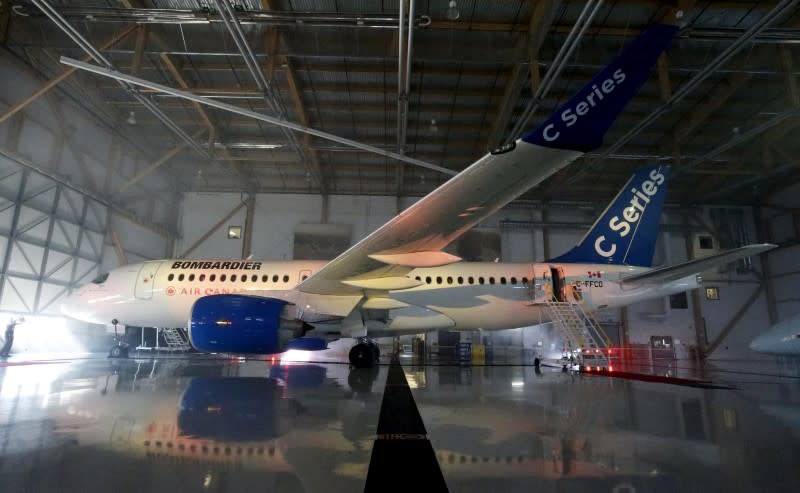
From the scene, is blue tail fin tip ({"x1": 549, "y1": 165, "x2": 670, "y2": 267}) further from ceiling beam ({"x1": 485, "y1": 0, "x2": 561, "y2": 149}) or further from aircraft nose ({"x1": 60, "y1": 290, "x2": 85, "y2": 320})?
aircraft nose ({"x1": 60, "y1": 290, "x2": 85, "y2": 320})

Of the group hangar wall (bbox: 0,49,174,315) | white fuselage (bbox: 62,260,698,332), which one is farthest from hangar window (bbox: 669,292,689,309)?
hangar wall (bbox: 0,49,174,315)

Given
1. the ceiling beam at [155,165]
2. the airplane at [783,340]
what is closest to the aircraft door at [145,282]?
the ceiling beam at [155,165]

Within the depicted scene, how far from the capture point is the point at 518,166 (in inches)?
170

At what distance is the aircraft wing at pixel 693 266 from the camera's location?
615 centimetres

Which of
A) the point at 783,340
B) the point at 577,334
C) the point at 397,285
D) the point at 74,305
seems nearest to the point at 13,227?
the point at 74,305

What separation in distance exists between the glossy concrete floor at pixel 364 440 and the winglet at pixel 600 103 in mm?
2922

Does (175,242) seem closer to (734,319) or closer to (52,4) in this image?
(52,4)

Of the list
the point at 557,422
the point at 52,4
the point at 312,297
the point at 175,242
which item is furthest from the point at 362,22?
the point at 175,242

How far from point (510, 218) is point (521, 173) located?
59.8 feet

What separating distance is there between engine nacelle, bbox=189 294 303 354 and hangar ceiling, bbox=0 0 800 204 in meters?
6.87

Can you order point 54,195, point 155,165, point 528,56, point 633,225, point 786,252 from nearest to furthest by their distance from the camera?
point 633,225 < point 528,56 < point 54,195 < point 155,165 < point 786,252

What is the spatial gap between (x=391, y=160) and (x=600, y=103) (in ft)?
48.1

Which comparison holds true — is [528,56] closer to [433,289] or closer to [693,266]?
[693,266]

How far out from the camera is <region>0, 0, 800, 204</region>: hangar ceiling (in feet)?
32.6
